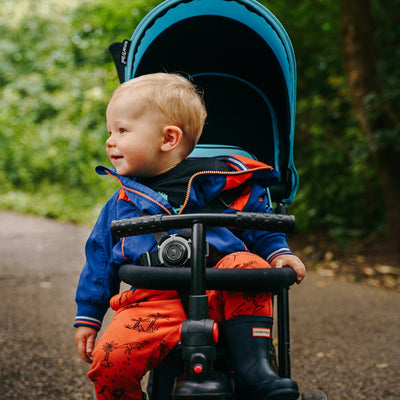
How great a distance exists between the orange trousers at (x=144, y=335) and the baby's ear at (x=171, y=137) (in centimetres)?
53

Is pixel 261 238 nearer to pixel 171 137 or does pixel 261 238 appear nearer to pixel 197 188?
pixel 197 188

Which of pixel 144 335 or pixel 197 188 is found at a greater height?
pixel 197 188

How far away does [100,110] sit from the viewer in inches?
484

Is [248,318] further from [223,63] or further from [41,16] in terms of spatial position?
[41,16]

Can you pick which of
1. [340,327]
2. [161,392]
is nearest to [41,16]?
[340,327]

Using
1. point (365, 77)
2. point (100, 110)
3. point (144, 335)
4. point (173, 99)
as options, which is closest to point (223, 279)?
point (144, 335)

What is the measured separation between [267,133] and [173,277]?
4.40 ft

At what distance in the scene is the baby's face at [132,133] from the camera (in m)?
1.88

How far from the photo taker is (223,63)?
8.71 ft

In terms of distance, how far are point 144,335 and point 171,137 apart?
76 centimetres

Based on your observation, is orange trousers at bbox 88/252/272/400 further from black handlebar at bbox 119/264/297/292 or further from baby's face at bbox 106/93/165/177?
baby's face at bbox 106/93/165/177

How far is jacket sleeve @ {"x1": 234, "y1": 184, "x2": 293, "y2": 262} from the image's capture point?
193 cm

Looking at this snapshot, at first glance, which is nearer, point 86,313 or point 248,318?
point 248,318

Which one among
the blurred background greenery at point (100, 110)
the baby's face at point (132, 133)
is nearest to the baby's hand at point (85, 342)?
the baby's face at point (132, 133)
